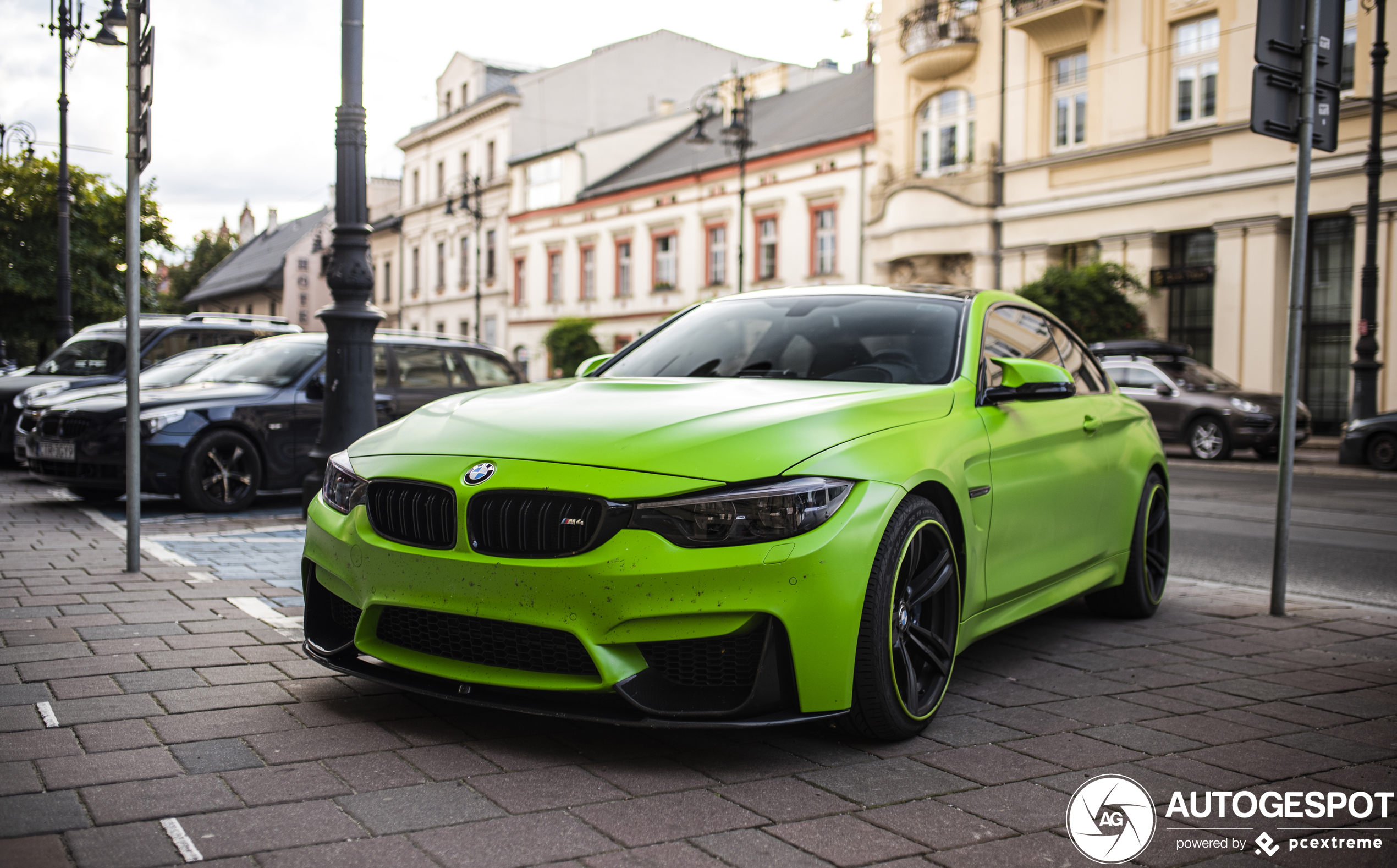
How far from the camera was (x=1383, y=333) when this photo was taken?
71.7ft

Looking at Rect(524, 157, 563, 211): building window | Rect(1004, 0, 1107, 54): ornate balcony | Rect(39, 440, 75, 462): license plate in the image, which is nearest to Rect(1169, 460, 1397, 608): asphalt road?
Rect(39, 440, 75, 462): license plate

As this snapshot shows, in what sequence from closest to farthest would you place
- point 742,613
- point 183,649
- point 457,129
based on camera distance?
point 742,613
point 183,649
point 457,129

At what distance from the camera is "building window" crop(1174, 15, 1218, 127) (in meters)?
24.5

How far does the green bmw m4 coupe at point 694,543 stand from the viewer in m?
3.11

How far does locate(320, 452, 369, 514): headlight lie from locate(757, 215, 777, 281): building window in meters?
32.5

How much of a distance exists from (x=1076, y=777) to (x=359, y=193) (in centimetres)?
618

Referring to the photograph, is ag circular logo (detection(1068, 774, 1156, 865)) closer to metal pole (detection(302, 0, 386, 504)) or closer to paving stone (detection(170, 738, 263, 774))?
paving stone (detection(170, 738, 263, 774))

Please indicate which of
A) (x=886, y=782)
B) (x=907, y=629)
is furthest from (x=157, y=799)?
(x=907, y=629)

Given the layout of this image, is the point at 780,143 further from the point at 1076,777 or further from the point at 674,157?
the point at 1076,777

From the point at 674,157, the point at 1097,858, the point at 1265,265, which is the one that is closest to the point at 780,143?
the point at 674,157

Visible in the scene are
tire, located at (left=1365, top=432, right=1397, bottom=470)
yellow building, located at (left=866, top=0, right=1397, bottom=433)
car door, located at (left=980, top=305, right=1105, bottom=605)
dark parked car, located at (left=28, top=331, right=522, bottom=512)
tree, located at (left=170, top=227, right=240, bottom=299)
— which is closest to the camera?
car door, located at (left=980, top=305, right=1105, bottom=605)

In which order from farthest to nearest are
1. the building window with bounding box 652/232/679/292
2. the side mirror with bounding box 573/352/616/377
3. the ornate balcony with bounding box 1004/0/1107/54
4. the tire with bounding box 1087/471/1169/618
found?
the building window with bounding box 652/232/679/292 < the ornate balcony with bounding box 1004/0/1107/54 < the tire with bounding box 1087/471/1169/618 < the side mirror with bounding box 573/352/616/377

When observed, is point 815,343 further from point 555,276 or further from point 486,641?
point 555,276

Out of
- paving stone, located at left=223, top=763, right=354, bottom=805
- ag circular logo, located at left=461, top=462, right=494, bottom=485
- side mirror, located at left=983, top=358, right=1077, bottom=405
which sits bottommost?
paving stone, located at left=223, top=763, right=354, bottom=805
